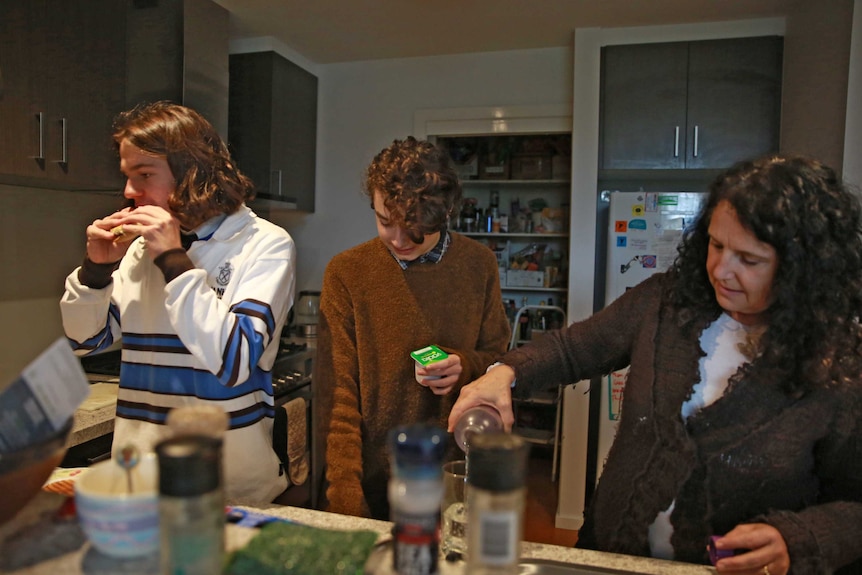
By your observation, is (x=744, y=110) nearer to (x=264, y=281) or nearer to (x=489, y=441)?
(x=264, y=281)

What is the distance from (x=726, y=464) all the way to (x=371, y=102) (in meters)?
2.94

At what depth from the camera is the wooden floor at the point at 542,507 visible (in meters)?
2.94

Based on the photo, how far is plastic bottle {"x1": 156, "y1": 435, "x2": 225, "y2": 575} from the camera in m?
0.52

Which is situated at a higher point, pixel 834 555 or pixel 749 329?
pixel 749 329

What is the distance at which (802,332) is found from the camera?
3.01 feet

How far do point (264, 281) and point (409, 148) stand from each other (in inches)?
18.8

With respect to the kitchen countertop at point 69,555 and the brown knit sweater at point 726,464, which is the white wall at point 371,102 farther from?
the kitchen countertop at point 69,555

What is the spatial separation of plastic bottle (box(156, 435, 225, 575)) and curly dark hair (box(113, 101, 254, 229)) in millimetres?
731

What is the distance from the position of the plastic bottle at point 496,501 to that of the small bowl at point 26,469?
1.63 feet

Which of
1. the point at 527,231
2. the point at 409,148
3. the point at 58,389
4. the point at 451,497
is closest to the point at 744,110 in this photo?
the point at 527,231

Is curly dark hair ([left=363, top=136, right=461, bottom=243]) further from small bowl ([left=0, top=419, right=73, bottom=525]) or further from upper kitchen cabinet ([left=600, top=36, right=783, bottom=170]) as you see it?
upper kitchen cabinet ([left=600, top=36, right=783, bottom=170])

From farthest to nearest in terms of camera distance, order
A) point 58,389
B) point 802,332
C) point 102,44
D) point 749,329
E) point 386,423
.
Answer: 1. point 102,44
2. point 386,423
3. point 749,329
4. point 802,332
5. point 58,389

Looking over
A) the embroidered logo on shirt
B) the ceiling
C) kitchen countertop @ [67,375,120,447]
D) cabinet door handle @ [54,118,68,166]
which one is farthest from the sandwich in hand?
the ceiling

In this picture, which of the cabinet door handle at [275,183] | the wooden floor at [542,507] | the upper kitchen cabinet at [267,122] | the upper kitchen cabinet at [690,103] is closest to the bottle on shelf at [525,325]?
the wooden floor at [542,507]
